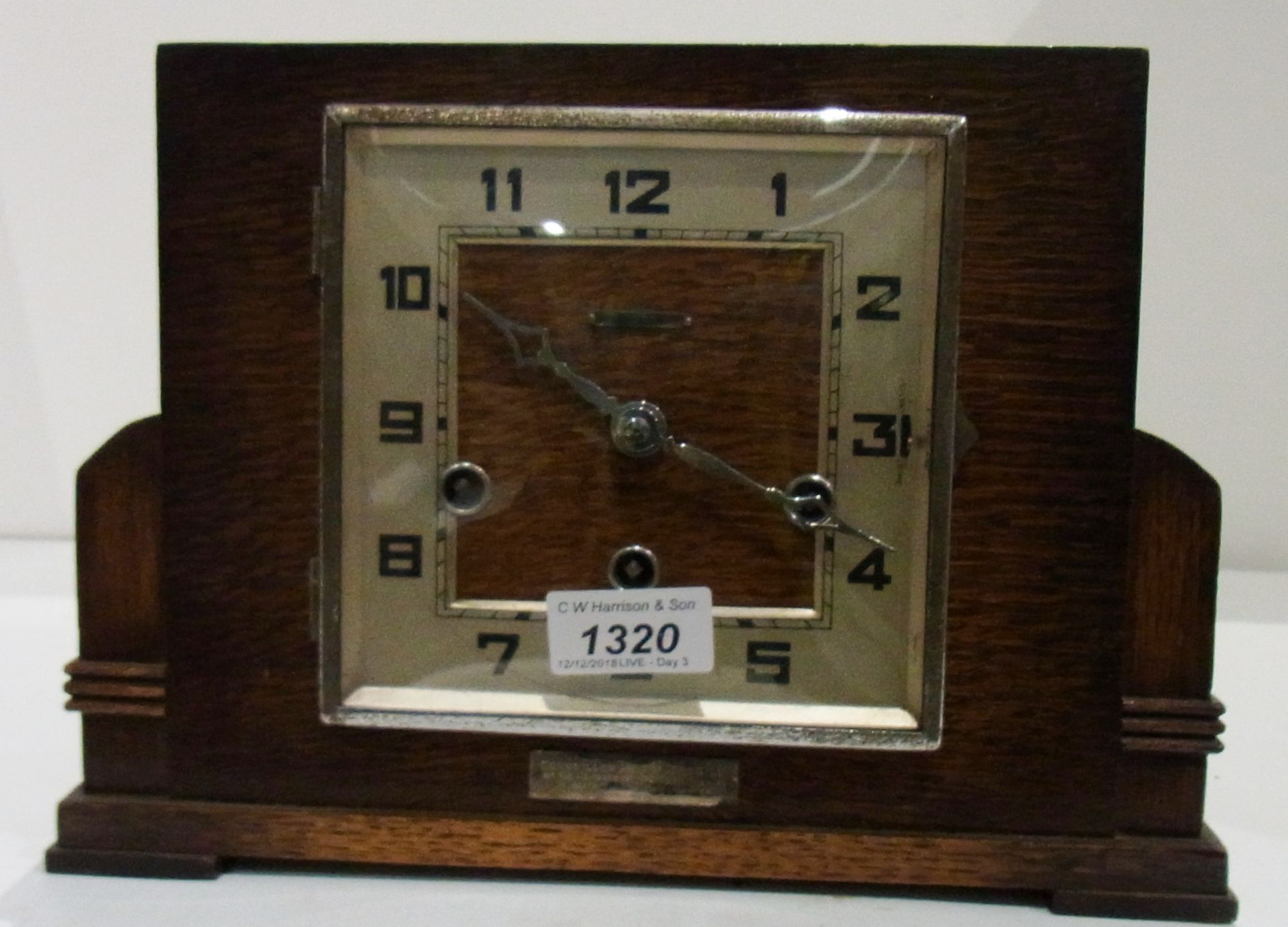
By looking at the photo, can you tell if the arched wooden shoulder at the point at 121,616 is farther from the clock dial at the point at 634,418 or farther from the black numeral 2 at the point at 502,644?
the black numeral 2 at the point at 502,644

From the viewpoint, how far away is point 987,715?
904 millimetres

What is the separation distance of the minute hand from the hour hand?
0.22 feet

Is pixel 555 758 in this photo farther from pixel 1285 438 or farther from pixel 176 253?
pixel 1285 438

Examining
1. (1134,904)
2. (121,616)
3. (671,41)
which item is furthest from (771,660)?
(671,41)

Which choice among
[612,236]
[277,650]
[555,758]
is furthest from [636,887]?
[612,236]

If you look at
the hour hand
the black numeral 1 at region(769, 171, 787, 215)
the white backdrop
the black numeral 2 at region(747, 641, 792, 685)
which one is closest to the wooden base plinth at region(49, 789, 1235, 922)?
the black numeral 2 at region(747, 641, 792, 685)

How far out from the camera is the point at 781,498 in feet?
3.02

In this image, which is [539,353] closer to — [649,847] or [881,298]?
[881,298]

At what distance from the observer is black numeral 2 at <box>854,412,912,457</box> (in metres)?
0.92

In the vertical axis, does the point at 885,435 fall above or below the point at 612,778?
above

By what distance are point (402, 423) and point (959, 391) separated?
0.43m

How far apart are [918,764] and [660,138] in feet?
1.69

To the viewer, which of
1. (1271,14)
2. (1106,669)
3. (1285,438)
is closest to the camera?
(1106,669)

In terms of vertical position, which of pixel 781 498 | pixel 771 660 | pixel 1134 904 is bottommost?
pixel 1134 904
